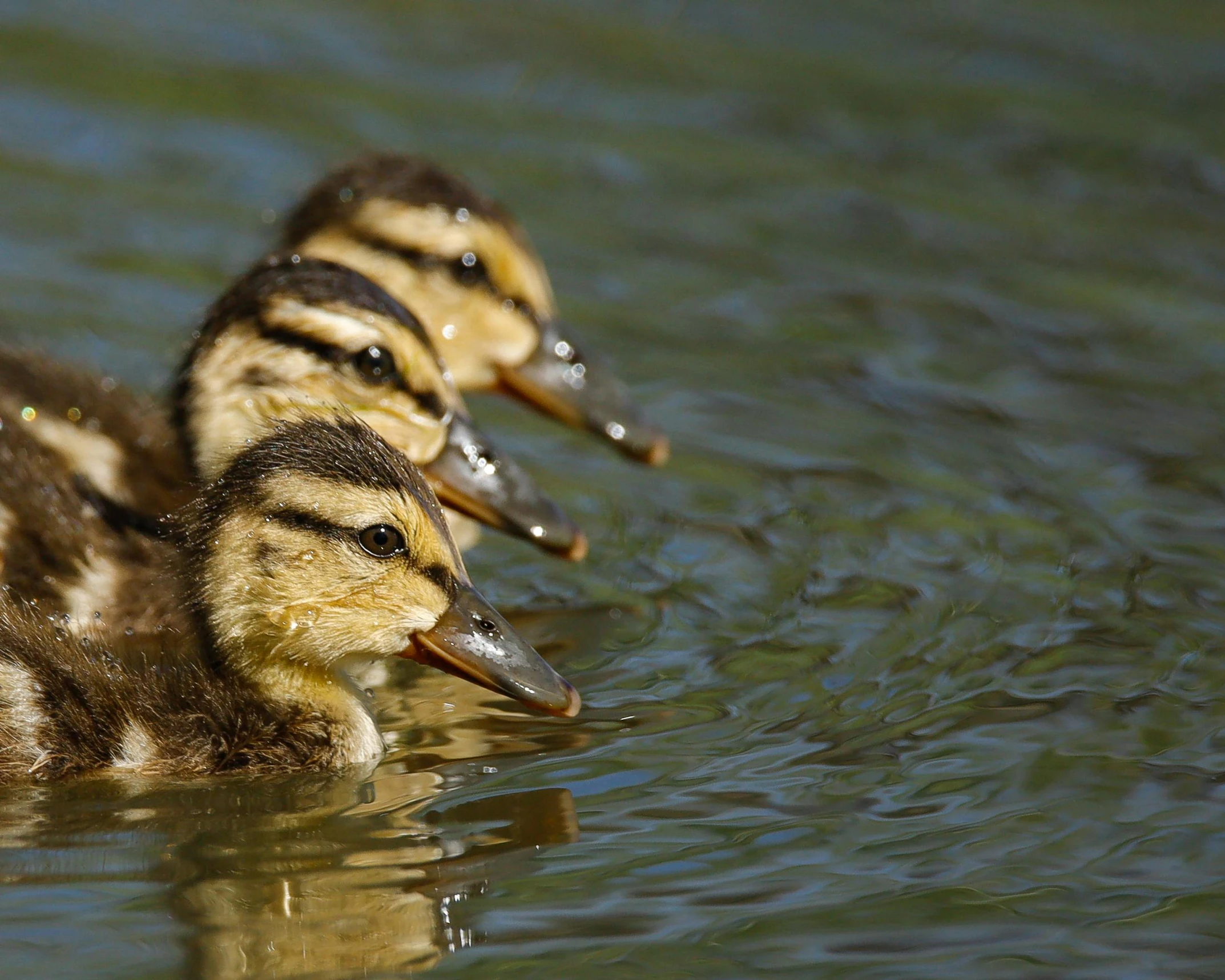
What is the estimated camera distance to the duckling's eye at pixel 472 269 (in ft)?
19.2

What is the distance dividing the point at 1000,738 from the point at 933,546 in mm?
1131

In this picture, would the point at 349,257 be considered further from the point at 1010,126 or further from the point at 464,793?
the point at 1010,126

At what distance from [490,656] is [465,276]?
1.81 metres

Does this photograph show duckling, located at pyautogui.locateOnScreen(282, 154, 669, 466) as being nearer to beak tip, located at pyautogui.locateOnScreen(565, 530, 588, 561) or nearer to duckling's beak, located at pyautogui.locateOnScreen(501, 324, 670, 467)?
duckling's beak, located at pyautogui.locateOnScreen(501, 324, 670, 467)

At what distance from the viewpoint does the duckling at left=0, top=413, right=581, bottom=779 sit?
420 centimetres

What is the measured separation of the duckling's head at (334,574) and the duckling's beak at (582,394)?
1505 mm

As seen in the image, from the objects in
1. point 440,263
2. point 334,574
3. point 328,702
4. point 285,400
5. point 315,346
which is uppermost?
point 440,263

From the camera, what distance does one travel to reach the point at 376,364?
5.09 m

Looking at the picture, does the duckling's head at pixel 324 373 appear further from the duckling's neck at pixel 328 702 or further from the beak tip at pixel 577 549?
the duckling's neck at pixel 328 702

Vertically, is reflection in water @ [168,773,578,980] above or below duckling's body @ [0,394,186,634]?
below

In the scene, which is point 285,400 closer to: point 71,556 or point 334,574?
point 71,556

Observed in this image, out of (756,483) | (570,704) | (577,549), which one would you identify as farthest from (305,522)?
(756,483)

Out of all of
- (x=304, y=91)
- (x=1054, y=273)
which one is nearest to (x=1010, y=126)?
(x=1054, y=273)

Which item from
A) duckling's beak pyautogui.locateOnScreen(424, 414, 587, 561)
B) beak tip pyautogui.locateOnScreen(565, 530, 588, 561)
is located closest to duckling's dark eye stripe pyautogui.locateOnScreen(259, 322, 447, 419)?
duckling's beak pyautogui.locateOnScreen(424, 414, 587, 561)
